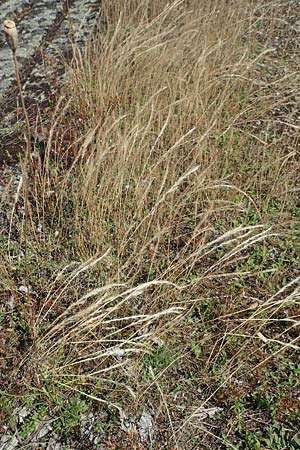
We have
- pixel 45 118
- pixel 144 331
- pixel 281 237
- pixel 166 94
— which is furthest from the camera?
pixel 45 118

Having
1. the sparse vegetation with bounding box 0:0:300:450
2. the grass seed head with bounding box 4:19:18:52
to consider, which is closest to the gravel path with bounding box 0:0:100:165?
the sparse vegetation with bounding box 0:0:300:450

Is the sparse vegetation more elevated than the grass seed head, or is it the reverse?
the grass seed head

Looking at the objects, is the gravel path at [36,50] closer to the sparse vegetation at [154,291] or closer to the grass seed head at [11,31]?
the sparse vegetation at [154,291]

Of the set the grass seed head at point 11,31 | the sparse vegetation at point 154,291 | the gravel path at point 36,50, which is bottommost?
the sparse vegetation at point 154,291

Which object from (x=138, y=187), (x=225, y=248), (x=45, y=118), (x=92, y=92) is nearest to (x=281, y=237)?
(x=225, y=248)

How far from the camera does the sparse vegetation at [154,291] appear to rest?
82.2 inches

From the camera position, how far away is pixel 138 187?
2.73 m

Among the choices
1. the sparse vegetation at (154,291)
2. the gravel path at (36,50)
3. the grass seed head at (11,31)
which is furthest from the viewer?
the gravel path at (36,50)

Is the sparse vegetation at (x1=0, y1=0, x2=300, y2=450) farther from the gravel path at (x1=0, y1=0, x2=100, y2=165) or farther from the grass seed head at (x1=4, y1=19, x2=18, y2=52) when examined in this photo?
the grass seed head at (x1=4, y1=19, x2=18, y2=52)

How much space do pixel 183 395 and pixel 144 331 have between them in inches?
13.7

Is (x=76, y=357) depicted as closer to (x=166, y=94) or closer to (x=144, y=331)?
(x=144, y=331)

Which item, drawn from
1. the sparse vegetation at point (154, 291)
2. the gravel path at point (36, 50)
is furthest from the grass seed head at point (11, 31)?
the gravel path at point (36, 50)

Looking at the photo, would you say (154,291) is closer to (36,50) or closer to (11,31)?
(11,31)

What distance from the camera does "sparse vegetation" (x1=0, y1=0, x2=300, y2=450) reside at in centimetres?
209
